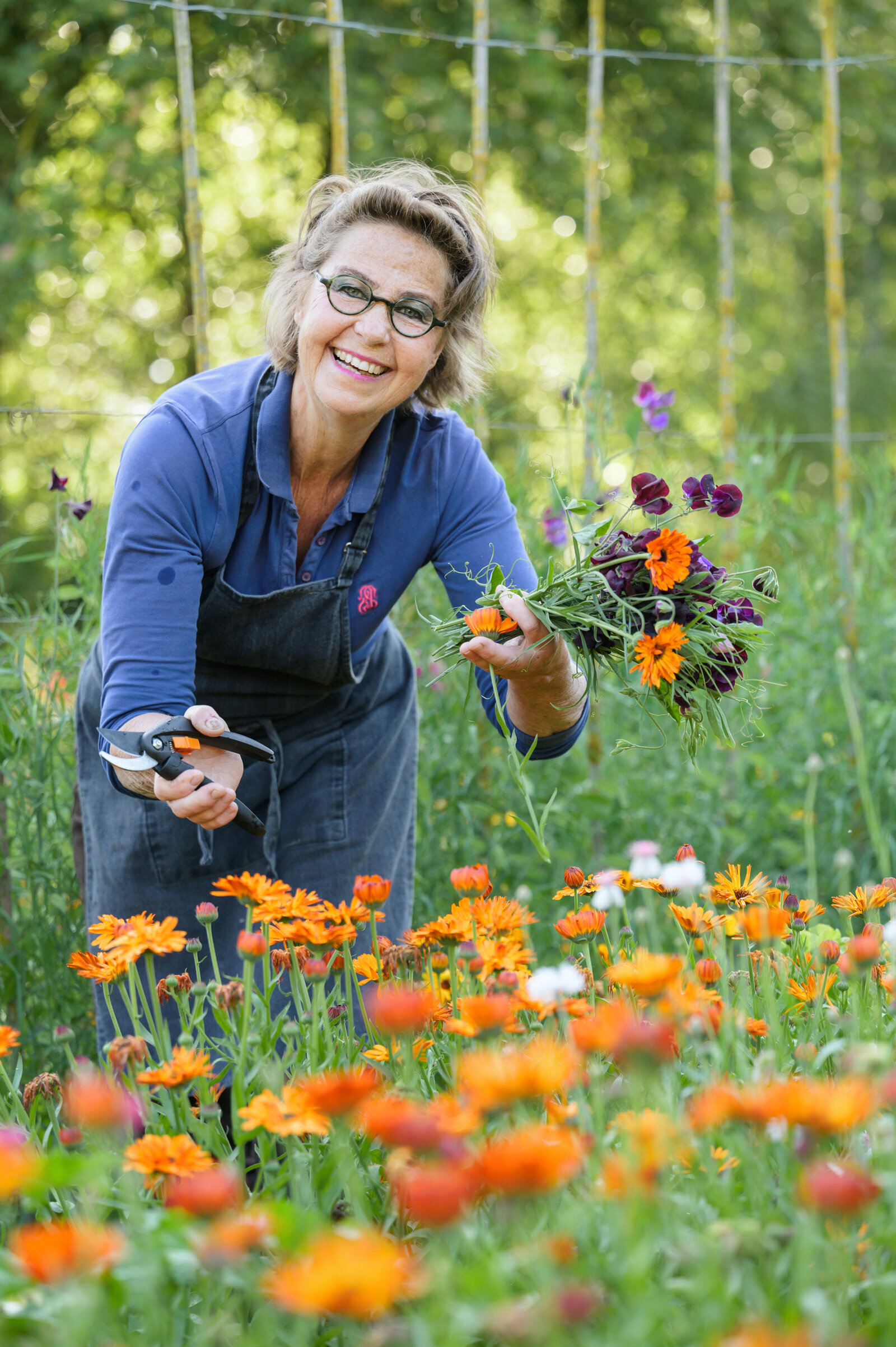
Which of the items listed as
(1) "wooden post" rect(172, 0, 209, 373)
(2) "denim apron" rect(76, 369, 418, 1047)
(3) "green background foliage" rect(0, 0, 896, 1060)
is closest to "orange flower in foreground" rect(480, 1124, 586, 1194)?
(2) "denim apron" rect(76, 369, 418, 1047)

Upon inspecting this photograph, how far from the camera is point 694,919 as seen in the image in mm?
1228

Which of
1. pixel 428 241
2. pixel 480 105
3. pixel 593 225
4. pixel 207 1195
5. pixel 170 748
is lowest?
pixel 207 1195

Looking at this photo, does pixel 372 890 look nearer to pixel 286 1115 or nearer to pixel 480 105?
pixel 286 1115

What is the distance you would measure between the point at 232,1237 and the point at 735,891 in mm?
785

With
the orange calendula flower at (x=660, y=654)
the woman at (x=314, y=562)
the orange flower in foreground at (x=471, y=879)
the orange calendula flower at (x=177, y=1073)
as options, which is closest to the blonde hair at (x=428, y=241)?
the woman at (x=314, y=562)

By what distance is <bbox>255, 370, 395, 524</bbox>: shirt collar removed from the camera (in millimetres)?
1775

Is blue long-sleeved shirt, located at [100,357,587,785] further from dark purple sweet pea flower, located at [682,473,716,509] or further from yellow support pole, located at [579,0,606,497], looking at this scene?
yellow support pole, located at [579,0,606,497]

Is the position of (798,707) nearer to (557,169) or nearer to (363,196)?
(363,196)

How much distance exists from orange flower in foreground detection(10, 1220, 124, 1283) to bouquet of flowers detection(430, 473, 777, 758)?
3.02ft

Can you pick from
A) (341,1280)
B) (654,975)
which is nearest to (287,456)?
(654,975)

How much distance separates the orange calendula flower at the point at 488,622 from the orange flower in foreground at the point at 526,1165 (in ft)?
2.74

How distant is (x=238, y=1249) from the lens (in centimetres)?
69

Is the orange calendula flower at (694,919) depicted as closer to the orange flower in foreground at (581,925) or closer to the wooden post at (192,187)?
the orange flower in foreground at (581,925)

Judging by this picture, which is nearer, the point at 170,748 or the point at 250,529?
the point at 170,748
